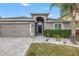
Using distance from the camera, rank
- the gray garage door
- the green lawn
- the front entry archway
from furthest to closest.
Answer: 1. the front entry archway
2. the gray garage door
3. the green lawn

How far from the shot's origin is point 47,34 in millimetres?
9828

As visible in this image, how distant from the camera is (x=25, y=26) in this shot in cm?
1102

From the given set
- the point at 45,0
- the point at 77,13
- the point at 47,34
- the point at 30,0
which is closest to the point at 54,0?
the point at 45,0

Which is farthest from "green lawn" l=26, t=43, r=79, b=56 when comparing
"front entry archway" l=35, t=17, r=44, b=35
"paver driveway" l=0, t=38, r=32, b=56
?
"front entry archway" l=35, t=17, r=44, b=35

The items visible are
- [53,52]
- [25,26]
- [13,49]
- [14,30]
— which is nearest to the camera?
[53,52]

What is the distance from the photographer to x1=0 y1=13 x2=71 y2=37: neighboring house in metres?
10.6

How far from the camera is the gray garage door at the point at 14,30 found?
1057 cm

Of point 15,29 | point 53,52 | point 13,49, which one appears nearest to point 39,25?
point 15,29

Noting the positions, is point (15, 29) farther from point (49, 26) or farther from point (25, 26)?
point (49, 26)

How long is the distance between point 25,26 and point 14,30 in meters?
0.73

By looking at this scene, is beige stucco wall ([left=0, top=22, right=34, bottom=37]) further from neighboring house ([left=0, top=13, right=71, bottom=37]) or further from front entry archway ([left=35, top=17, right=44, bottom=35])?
front entry archway ([left=35, top=17, right=44, bottom=35])

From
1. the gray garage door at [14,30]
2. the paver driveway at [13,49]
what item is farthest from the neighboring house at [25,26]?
the paver driveway at [13,49]

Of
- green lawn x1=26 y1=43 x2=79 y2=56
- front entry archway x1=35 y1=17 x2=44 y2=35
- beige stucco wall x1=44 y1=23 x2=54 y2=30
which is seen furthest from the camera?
beige stucco wall x1=44 y1=23 x2=54 y2=30

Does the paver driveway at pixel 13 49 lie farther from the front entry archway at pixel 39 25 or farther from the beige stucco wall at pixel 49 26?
the beige stucco wall at pixel 49 26
